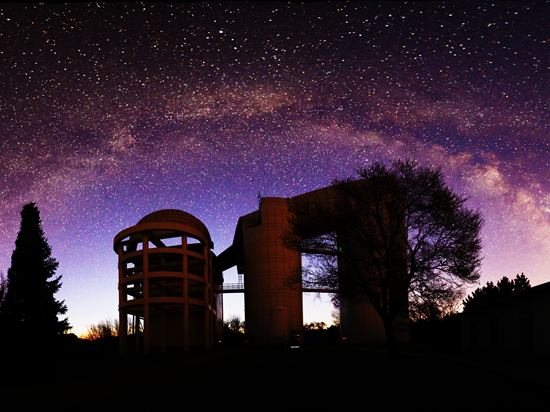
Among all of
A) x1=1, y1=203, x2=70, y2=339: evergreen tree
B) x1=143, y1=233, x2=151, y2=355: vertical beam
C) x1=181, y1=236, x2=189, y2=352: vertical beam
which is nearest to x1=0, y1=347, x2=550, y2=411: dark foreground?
x1=1, y1=203, x2=70, y2=339: evergreen tree

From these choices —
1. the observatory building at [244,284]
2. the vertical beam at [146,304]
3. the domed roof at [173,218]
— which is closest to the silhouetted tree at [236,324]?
the observatory building at [244,284]

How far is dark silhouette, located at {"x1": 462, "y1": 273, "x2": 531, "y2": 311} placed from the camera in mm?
59406

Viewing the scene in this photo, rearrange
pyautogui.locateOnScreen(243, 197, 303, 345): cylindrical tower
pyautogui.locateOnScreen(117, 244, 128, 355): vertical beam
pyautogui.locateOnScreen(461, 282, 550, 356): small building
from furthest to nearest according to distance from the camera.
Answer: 1. pyautogui.locateOnScreen(243, 197, 303, 345): cylindrical tower
2. pyautogui.locateOnScreen(117, 244, 128, 355): vertical beam
3. pyautogui.locateOnScreen(461, 282, 550, 356): small building

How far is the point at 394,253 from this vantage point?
27.7 meters

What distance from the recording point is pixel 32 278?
45031 mm

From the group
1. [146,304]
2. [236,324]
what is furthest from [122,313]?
[236,324]

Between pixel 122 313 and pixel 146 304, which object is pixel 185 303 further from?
pixel 122 313

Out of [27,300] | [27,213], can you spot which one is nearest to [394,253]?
[27,300]

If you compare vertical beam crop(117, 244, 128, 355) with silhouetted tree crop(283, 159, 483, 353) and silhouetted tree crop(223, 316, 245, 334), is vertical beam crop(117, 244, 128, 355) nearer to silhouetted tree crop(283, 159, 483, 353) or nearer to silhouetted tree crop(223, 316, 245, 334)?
silhouetted tree crop(283, 159, 483, 353)

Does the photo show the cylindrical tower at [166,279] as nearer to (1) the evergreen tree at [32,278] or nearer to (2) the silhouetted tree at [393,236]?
(1) the evergreen tree at [32,278]

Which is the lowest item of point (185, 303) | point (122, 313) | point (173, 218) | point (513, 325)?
point (122, 313)

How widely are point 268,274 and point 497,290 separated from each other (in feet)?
102

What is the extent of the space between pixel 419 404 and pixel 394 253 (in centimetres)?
1631

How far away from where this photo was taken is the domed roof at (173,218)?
66.4 metres
